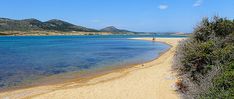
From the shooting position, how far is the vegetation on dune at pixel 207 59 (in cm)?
1056

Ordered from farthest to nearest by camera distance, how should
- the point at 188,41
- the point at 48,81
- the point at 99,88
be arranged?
the point at 48,81 → the point at 99,88 → the point at 188,41

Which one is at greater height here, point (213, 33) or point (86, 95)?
point (213, 33)

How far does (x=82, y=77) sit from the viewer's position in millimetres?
26453

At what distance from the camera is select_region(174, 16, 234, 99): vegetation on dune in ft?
34.6

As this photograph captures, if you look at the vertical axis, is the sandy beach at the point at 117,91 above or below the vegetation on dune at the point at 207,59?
below

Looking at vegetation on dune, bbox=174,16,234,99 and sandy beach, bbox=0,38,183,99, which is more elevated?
vegetation on dune, bbox=174,16,234,99

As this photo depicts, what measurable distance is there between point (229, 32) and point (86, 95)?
8093 millimetres

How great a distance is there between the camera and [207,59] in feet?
47.1

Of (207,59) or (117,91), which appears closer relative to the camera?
(207,59)

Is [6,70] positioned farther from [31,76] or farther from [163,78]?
[163,78]

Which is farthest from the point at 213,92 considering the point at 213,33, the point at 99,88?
the point at 99,88

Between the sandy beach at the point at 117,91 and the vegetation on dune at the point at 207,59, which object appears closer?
the vegetation on dune at the point at 207,59

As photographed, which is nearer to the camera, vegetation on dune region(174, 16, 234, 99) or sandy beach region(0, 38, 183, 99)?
vegetation on dune region(174, 16, 234, 99)

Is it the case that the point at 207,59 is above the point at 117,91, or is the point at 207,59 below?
above
